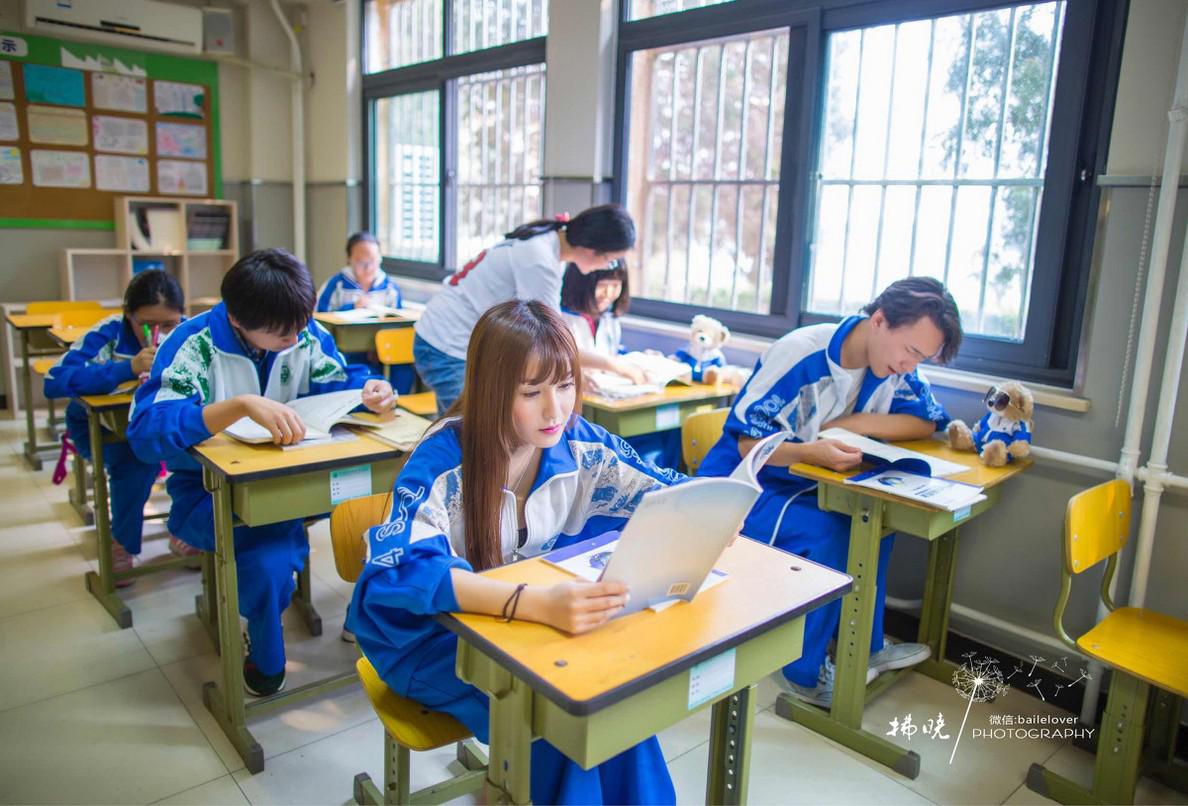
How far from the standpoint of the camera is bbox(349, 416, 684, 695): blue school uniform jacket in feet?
4.17

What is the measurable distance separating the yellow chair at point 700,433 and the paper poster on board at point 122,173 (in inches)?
189

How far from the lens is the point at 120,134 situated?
18.6 feet

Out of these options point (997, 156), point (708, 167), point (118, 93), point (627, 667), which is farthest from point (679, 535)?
point (118, 93)

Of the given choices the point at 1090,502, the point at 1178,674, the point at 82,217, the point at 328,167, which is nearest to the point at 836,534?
the point at 1090,502

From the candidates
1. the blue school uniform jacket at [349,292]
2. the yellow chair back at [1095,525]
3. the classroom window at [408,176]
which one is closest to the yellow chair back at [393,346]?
the blue school uniform jacket at [349,292]

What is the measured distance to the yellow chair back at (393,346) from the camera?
12.9ft

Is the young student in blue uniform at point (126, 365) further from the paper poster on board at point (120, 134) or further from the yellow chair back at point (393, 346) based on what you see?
the paper poster on board at point (120, 134)

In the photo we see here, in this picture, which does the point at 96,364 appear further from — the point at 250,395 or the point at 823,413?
the point at 823,413

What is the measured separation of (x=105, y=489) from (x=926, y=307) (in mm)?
2614

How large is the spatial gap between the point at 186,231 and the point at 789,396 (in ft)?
16.4

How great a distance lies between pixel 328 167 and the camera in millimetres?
6156

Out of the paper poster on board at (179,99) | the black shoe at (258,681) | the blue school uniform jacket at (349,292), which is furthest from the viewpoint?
the paper poster on board at (179,99)

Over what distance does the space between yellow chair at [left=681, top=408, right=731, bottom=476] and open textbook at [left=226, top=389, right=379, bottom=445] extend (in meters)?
1.00

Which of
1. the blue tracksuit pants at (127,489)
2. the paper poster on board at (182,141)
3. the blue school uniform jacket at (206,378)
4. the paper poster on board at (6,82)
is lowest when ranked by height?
the blue tracksuit pants at (127,489)
